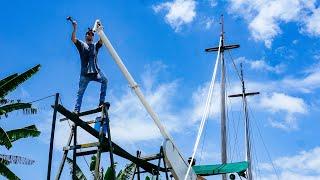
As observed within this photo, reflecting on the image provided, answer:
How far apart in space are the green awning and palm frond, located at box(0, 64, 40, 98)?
8.55 m

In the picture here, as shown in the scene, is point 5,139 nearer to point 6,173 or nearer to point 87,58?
point 6,173

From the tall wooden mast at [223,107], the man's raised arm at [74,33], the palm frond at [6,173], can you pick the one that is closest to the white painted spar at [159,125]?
the man's raised arm at [74,33]

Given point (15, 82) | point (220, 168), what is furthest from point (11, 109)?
point (220, 168)

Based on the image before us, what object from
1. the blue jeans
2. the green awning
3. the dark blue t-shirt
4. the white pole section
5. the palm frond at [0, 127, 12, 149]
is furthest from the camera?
the palm frond at [0, 127, 12, 149]

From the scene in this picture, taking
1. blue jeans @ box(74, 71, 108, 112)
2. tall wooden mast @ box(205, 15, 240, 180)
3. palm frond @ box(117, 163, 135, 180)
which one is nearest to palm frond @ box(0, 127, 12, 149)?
palm frond @ box(117, 163, 135, 180)

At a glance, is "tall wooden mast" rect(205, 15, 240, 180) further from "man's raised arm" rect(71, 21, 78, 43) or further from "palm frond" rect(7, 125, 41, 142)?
"man's raised arm" rect(71, 21, 78, 43)

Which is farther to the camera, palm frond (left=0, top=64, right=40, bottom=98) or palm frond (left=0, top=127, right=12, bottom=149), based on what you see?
palm frond (left=0, top=64, right=40, bottom=98)

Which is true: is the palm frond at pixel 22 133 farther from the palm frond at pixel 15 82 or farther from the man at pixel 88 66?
the man at pixel 88 66

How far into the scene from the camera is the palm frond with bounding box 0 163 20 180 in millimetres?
22312

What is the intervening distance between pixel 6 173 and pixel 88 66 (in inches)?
478

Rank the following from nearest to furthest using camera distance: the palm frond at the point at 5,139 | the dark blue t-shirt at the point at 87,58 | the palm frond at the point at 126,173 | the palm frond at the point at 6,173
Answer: the dark blue t-shirt at the point at 87,58
the palm frond at the point at 5,139
the palm frond at the point at 6,173
the palm frond at the point at 126,173

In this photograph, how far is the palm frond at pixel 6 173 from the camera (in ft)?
73.2

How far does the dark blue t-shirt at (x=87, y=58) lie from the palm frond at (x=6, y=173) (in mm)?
11775

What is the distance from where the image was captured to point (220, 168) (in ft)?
58.9
